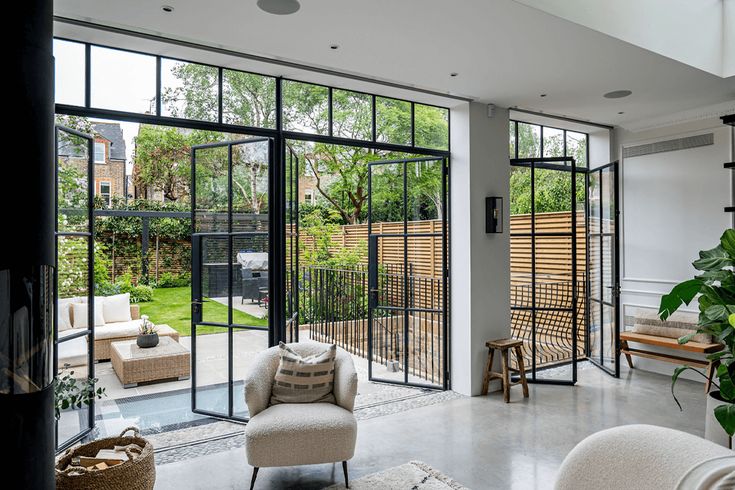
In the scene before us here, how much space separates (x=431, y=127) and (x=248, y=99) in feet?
6.06

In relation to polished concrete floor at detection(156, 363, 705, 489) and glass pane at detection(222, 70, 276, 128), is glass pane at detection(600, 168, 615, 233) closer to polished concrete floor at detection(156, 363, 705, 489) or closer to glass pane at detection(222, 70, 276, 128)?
polished concrete floor at detection(156, 363, 705, 489)

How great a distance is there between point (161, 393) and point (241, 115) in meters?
2.83

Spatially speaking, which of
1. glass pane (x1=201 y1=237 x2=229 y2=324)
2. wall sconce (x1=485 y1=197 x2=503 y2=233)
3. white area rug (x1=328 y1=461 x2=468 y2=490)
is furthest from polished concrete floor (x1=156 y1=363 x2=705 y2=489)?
wall sconce (x1=485 y1=197 x2=503 y2=233)

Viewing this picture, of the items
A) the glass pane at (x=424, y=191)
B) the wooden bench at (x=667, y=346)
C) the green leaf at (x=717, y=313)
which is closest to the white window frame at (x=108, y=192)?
the glass pane at (x=424, y=191)

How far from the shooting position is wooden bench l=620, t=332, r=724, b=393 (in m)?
4.66

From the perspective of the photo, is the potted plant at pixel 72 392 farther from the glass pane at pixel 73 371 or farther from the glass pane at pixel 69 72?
the glass pane at pixel 69 72

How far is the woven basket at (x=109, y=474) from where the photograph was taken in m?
2.12

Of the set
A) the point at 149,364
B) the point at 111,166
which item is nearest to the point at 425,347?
the point at 149,364

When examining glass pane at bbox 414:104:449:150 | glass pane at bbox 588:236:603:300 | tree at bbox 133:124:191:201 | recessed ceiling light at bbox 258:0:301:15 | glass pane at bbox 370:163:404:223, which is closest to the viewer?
recessed ceiling light at bbox 258:0:301:15

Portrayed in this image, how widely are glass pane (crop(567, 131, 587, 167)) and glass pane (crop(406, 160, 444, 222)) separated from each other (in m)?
2.00

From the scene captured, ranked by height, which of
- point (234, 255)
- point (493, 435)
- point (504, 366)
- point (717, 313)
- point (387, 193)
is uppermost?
point (387, 193)

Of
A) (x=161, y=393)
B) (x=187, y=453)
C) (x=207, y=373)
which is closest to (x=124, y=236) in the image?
(x=161, y=393)

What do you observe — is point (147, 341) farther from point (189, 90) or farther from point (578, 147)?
point (578, 147)

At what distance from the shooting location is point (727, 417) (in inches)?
112
